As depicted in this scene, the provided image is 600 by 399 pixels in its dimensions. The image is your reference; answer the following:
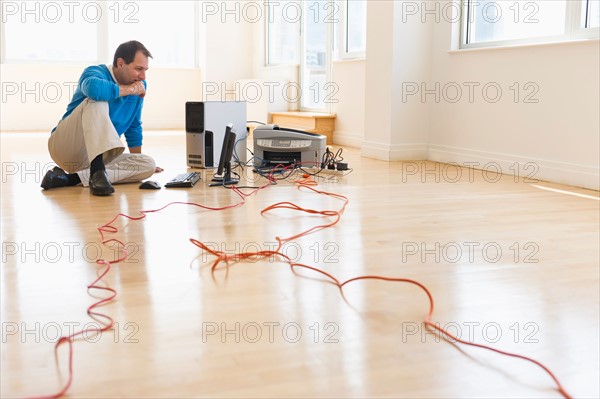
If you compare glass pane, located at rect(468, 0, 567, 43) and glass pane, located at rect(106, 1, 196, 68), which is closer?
glass pane, located at rect(468, 0, 567, 43)

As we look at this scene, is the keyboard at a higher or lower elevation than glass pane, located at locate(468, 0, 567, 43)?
lower

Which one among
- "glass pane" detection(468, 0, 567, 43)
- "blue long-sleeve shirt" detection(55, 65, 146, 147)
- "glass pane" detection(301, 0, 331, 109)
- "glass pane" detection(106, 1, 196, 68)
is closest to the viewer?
"blue long-sleeve shirt" detection(55, 65, 146, 147)

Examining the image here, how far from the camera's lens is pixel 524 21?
400 centimetres

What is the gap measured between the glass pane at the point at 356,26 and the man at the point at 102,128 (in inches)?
111

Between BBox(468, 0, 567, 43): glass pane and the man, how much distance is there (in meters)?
2.21

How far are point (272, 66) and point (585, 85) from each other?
195 inches

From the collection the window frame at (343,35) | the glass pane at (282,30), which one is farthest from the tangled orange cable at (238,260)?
the glass pane at (282,30)

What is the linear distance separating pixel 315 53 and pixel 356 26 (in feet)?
3.08

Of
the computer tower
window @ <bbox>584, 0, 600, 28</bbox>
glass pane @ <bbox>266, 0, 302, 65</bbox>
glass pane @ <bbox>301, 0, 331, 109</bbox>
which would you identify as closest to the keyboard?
the computer tower

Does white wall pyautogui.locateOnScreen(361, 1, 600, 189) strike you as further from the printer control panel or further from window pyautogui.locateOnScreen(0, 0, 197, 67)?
window pyautogui.locateOnScreen(0, 0, 197, 67)

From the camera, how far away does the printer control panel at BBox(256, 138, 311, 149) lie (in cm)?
405

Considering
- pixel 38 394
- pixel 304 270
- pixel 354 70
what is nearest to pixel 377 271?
pixel 304 270

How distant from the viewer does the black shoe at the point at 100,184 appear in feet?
10.2

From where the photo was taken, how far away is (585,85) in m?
3.48
